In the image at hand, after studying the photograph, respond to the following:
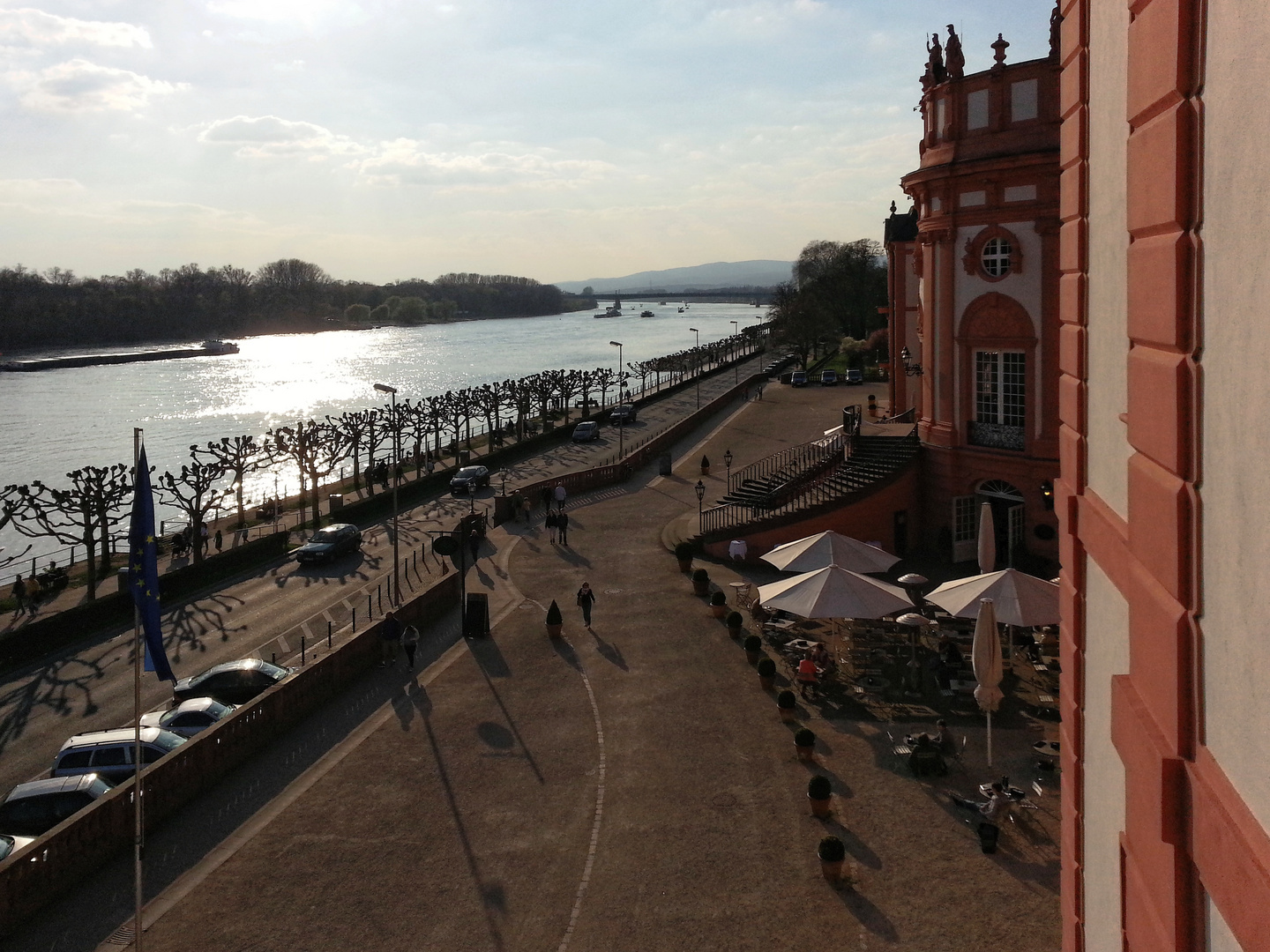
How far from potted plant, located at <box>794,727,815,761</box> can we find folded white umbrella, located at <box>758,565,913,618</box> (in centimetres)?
384

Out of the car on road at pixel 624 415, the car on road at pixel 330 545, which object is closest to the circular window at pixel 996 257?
the car on road at pixel 330 545

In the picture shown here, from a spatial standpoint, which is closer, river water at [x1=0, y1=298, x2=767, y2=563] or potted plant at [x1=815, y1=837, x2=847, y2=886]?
potted plant at [x1=815, y1=837, x2=847, y2=886]

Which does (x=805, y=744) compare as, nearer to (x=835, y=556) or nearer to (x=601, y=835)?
(x=601, y=835)

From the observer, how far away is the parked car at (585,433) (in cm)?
6638

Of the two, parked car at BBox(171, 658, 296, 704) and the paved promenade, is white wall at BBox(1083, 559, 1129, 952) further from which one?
parked car at BBox(171, 658, 296, 704)

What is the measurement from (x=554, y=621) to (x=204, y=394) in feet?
348

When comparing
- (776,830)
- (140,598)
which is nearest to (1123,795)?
(776,830)

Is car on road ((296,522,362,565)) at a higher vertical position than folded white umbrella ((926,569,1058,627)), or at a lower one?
lower

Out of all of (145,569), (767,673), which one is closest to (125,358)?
(767,673)

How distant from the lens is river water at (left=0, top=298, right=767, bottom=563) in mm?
77688

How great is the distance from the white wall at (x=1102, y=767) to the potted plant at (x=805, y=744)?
897 centimetres

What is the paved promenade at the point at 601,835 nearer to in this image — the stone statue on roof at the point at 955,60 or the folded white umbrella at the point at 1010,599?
the folded white umbrella at the point at 1010,599

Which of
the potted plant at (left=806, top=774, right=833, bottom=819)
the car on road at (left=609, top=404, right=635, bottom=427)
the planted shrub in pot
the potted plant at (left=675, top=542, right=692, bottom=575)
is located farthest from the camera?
the car on road at (left=609, top=404, right=635, bottom=427)

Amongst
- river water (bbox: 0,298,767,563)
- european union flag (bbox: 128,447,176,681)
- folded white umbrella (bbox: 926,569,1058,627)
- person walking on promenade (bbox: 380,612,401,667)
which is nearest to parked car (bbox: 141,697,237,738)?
person walking on promenade (bbox: 380,612,401,667)
